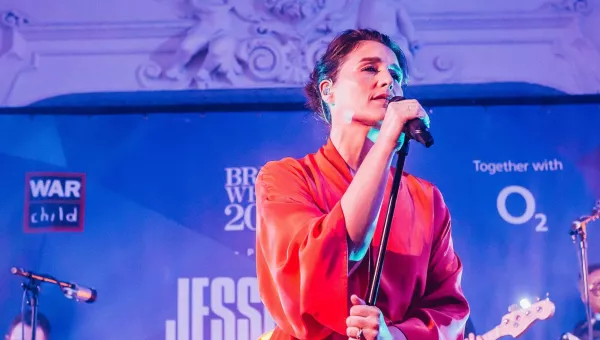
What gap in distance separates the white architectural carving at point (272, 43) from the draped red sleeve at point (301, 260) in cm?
190

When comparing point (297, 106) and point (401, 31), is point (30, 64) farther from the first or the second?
point (401, 31)

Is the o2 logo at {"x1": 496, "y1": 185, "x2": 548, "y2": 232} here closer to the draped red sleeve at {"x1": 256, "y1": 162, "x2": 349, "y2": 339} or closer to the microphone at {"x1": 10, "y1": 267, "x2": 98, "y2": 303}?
the microphone at {"x1": 10, "y1": 267, "x2": 98, "y2": 303}

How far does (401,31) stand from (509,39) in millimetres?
474

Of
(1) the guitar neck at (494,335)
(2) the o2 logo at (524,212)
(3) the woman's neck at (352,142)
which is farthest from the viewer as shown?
(2) the o2 logo at (524,212)

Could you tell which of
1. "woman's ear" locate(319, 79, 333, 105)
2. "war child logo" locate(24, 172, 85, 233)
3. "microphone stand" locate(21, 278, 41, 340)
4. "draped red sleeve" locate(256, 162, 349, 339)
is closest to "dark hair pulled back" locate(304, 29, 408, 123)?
"woman's ear" locate(319, 79, 333, 105)

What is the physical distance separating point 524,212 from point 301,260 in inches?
82.4

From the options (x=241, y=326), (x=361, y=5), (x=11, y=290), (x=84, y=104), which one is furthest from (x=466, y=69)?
(x=11, y=290)

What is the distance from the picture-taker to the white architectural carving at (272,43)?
335 centimetres

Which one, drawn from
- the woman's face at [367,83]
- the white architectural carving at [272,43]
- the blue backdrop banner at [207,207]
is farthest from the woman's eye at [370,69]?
the white architectural carving at [272,43]

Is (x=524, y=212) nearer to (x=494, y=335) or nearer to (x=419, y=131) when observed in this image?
(x=494, y=335)

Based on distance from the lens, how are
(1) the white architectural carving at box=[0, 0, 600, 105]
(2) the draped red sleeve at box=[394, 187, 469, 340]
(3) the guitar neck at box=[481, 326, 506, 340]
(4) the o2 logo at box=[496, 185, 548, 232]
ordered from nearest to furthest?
(2) the draped red sleeve at box=[394, 187, 469, 340] < (3) the guitar neck at box=[481, 326, 506, 340] < (4) the o2 logo at box=[496, 185, 548, 232] < (1) the white architectural carving at box=[0, 0, 600, 105]

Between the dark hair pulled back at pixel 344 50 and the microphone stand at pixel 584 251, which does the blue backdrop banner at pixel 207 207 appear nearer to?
the microphone stand at pixel 584 251

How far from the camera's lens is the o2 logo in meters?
3.20

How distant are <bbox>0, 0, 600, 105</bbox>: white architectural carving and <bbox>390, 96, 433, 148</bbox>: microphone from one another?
2096 mm
